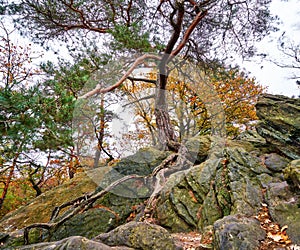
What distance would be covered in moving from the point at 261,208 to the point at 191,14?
5184mm

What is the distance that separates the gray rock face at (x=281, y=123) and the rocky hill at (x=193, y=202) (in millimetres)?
16

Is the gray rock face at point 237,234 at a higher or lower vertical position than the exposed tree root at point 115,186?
lower

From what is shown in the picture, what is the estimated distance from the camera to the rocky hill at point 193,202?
229 cm

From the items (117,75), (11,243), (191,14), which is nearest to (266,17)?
(191,14)

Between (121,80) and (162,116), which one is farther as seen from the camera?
(162,116)

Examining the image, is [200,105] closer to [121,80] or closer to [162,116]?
[162,116]

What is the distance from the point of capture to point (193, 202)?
3.81 meters

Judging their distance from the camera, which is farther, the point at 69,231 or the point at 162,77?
the point at 162,77

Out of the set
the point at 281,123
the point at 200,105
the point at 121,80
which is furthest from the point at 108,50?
the point at 200,105

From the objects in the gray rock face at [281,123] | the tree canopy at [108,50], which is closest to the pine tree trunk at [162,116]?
the tree canopy at [108,50]

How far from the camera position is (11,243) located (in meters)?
3.86

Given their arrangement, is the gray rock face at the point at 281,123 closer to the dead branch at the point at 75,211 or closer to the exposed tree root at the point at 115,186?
the exposed tree root at the point at 115,186

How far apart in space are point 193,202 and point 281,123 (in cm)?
237

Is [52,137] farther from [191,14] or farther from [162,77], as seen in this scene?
[191,14]
